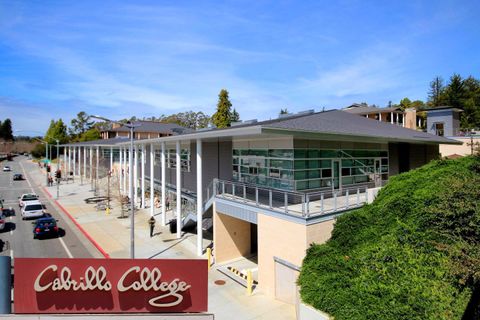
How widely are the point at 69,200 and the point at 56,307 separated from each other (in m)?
32.2

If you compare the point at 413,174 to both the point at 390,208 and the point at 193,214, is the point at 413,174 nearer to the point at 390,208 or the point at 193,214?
the point at 390,208

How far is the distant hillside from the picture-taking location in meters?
8.40

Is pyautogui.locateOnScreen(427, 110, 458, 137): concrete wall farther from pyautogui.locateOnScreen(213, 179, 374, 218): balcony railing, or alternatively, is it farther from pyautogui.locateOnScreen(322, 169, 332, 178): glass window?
pyautogui.locateOnScreen(322, 169, 332, 178): glass window

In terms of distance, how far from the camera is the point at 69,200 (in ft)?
121

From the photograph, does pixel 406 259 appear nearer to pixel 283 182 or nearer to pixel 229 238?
pixel 283 182

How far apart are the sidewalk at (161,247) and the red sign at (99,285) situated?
4.52 metres

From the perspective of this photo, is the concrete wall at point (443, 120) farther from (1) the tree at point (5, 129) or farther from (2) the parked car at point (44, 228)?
(1) the tree at point (5, 129)

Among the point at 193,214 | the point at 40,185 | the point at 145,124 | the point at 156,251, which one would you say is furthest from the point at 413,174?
the point at 145,124

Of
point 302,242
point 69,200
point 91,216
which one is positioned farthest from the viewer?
point 69,200

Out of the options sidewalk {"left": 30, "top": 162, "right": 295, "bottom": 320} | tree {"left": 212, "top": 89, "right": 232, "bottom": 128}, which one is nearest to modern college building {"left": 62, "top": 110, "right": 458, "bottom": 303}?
sidewalk {"left": 30, "top": 162, "right": 295, "bottom": 320}

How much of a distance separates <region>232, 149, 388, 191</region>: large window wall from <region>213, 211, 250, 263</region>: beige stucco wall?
2906mm

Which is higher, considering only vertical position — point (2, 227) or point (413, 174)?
point (413, 174)

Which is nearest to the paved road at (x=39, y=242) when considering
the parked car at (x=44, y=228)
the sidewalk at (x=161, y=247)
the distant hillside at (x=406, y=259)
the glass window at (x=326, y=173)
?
the parked car at (x=44, y=228)

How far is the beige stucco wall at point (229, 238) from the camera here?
17.8 meters
